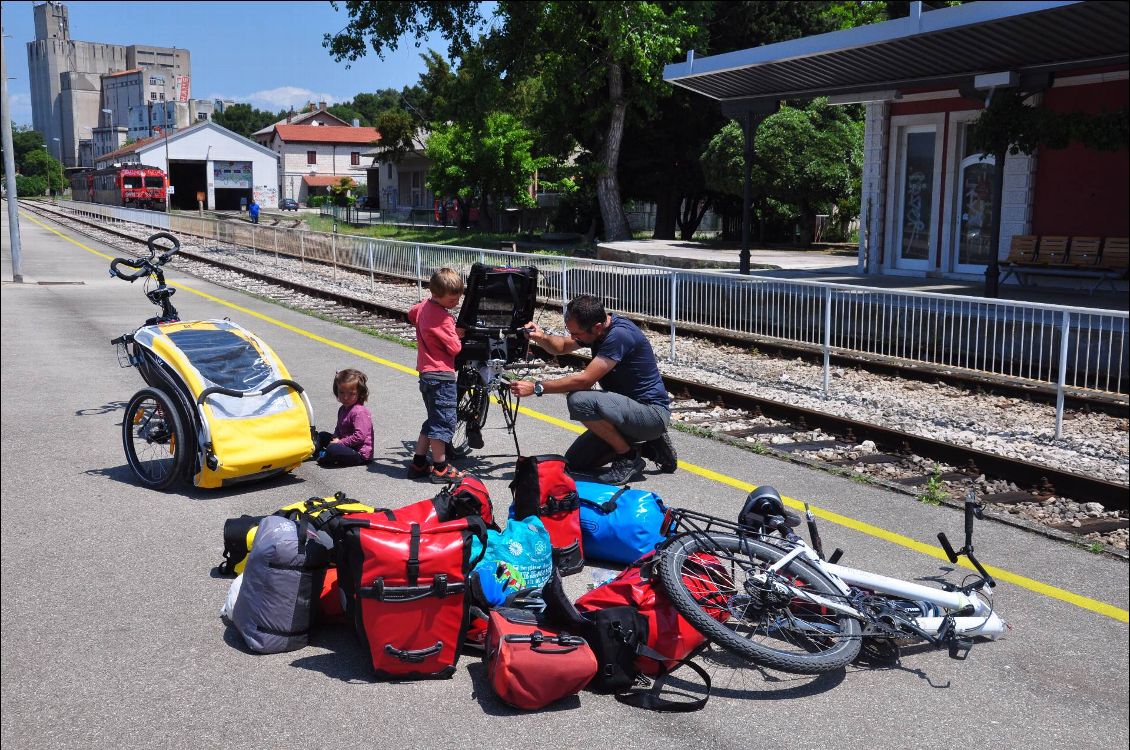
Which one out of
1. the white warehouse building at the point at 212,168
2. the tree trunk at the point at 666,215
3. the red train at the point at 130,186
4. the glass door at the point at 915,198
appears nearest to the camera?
the glass door at the point at 915,198

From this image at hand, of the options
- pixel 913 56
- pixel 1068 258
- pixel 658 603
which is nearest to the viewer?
pixel 658 603

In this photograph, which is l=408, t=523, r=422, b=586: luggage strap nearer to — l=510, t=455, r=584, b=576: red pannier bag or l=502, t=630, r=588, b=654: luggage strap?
l=502, t=630, r=588, b=654: luggage strap

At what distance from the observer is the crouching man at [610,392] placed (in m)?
6.96

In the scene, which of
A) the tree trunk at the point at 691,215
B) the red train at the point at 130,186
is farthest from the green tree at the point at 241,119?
the tree trunk at the point at 691,215

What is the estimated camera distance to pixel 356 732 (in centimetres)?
392

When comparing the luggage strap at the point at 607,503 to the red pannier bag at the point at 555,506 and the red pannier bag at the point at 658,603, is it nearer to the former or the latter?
the red pannier bag at the point at 555,506

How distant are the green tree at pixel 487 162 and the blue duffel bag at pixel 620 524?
4018 cm

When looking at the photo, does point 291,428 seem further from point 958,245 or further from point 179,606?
point 958,245

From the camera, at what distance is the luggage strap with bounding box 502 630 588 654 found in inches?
165

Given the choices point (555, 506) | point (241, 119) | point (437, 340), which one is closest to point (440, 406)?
point (437, 340)

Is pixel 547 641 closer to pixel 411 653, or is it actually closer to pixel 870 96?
pixel 411 653

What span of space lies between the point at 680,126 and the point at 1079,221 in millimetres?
22857

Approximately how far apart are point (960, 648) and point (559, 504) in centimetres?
210

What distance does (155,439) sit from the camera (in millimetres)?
7055
